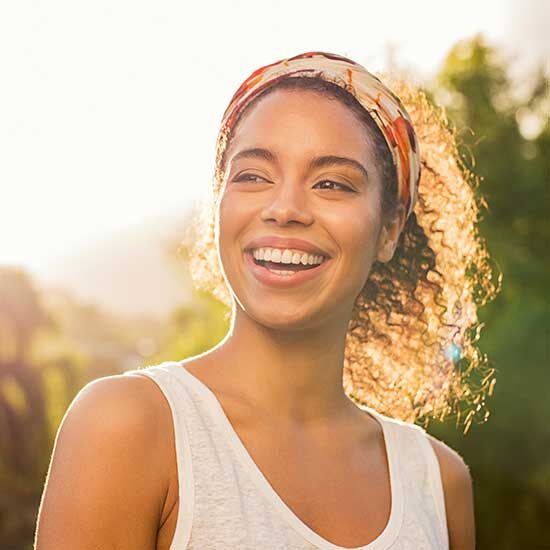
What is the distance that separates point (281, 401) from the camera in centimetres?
240

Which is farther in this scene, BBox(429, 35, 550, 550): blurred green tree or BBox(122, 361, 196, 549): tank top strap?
BBox(429, 35, 550, 550): blurred green tree

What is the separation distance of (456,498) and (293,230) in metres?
0.89

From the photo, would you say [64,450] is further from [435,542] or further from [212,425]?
[435,542]

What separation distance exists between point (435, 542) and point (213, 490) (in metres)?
0.69

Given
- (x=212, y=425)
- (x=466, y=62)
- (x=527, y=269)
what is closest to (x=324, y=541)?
(x=212, y=425)

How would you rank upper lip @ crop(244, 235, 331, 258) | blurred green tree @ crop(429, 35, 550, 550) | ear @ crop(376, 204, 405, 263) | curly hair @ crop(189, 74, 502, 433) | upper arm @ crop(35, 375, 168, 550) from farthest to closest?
blurred green tree @ crop(429, 35, 550, 550)
curly hair @ crop(189, 74, 502, 433)
ear @ crop(376, 204, 405, 263)
upper lip @ crop(244, 235, 331, 258)
upper arm @ crop(35, 375, 168, 550)

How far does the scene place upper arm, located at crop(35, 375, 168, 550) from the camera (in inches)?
76.9

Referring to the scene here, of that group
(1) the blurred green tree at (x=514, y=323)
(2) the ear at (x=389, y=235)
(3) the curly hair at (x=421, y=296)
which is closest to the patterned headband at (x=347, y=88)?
(2) the ear at (x=389, y=235)

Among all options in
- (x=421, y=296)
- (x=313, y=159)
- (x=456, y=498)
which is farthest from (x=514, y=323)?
(x=313, y=159)

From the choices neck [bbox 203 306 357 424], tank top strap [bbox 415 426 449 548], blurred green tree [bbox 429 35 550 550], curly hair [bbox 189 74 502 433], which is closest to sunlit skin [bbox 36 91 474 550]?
neck [bbox 203 306 357 424]

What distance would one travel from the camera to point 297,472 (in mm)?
2307

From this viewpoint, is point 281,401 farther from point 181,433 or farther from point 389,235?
point 389,235

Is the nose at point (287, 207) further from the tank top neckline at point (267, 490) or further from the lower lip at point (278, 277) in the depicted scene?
the tank top neckline at point (267, 490)

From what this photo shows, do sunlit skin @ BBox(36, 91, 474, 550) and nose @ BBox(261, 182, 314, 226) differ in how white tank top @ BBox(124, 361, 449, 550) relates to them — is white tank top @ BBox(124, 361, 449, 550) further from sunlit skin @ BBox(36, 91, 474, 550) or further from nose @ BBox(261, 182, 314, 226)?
nose @ BBox(261, 182, 314, 226)
